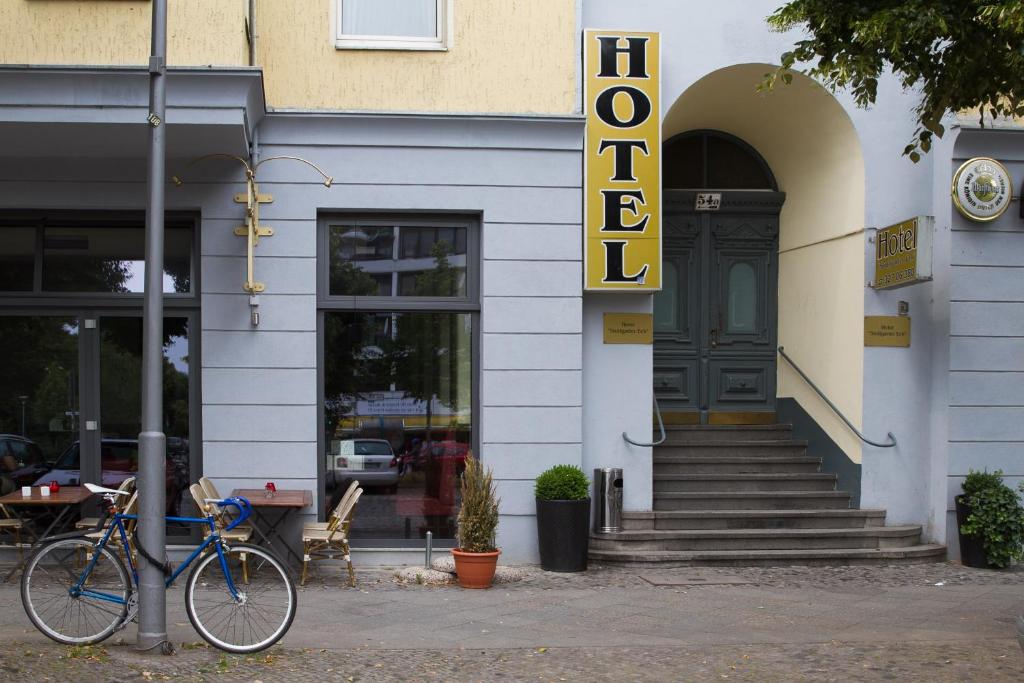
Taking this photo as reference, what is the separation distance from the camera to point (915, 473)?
12078 millimetres

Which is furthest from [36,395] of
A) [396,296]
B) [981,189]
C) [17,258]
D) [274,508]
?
[981,189]

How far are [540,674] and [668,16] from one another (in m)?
7.20

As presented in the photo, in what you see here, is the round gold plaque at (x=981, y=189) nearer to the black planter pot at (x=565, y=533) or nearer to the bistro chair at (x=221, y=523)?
the black planter pot at (x=565, y=533)

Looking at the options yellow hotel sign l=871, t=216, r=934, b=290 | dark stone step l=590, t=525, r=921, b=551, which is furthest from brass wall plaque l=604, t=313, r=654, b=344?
yellow hotel sign l=871, t=216, r=934, b=290

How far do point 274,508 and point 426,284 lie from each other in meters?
2.66

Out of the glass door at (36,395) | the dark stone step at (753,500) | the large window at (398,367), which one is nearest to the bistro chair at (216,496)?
the large window at (398,367)

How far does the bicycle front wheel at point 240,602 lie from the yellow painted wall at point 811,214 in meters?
6.84

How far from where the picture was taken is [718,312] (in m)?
13.3

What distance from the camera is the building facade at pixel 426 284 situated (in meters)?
10.9

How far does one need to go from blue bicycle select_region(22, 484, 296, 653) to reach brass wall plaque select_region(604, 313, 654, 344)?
5.15 meters

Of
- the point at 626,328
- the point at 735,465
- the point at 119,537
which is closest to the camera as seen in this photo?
the point at 119,537

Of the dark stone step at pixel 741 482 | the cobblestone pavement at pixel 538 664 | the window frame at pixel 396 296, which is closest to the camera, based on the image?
the cobblestone pavement at pixel 538 664

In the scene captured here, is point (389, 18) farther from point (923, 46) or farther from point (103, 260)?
point (923, 46)

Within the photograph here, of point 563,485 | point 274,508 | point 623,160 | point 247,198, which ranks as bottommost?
point 274,508
